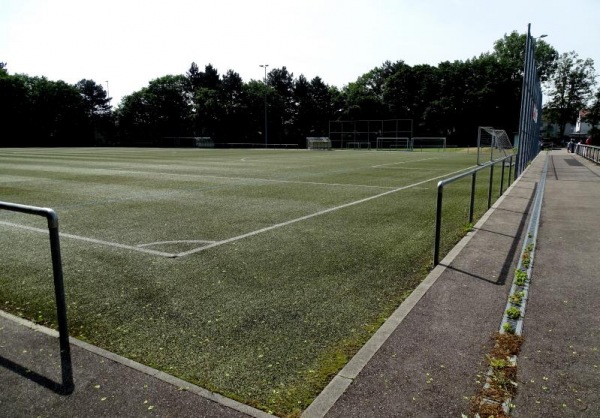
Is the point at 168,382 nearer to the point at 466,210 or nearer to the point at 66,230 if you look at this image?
the point at 66,230

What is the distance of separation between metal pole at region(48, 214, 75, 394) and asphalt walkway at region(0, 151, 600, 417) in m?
0.05

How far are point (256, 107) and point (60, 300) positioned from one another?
2885 inches

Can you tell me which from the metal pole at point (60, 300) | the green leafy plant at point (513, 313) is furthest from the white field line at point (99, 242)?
the green leafy plant at point (513, 313)

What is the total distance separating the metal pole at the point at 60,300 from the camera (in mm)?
2791

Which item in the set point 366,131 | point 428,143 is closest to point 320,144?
point 366,131

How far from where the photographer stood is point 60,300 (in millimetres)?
2961

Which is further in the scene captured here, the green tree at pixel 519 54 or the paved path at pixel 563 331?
the green tree at pixel 519 54

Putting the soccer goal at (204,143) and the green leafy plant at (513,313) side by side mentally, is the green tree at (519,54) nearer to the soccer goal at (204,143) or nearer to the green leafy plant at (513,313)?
the soccer goal at (204,143)

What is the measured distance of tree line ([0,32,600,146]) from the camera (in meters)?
66.5

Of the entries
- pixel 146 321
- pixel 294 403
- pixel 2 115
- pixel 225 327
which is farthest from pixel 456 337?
pixel 2 115

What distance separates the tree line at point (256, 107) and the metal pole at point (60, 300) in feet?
225

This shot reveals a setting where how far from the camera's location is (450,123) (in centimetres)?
7075

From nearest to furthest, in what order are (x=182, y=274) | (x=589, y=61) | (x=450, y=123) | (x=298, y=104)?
1. (x=182, y=274)
2. (x=450, y=123)
3. (x=298, y=104)
4. (x=589, y=61)

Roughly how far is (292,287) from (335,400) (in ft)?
6.36
